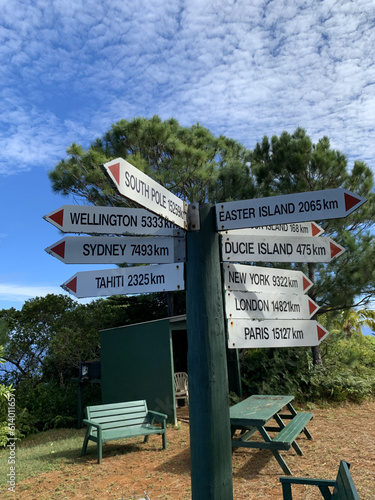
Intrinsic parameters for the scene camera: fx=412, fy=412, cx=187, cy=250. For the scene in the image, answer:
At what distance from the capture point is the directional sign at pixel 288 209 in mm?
2551

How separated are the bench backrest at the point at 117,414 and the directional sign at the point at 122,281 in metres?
5.10

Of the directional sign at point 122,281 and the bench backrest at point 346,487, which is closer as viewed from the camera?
the bench backrest at point 346,487

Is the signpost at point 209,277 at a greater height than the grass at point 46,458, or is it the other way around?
the signpost at point 209,277

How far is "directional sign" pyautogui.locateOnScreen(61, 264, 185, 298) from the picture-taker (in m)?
2.65

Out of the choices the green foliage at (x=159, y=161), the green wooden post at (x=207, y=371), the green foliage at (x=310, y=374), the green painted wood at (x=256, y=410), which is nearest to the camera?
the green wooden post at (x=207, y=371)

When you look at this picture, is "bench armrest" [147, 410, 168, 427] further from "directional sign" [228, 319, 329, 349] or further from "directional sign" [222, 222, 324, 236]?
"directional sign" [222, 222, 324, 236]

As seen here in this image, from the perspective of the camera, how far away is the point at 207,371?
8.13 feet

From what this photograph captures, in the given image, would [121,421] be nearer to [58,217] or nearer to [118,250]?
[118,250]

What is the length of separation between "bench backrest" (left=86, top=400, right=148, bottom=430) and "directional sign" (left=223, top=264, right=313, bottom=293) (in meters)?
5.25

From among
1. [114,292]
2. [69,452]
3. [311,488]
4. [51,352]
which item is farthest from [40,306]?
[114,292]

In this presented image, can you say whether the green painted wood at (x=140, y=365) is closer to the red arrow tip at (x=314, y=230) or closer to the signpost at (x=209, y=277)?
the red arrow tip at (x=314, y=230)

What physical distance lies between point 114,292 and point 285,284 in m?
1.21

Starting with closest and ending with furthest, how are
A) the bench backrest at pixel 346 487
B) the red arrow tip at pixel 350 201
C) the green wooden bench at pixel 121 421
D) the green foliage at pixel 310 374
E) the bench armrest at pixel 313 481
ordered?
the bench backrest at pixel 346 487, the red arrow tip at pixel 350 201, the bench armrest at pixel 313 481, the green wooden bench at pixel 121 421, the green foliage at pixel 310 374

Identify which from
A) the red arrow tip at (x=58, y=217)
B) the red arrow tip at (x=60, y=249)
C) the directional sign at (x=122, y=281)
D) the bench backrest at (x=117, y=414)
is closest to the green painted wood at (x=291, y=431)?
the bench backrest at (x=117, y=414)
